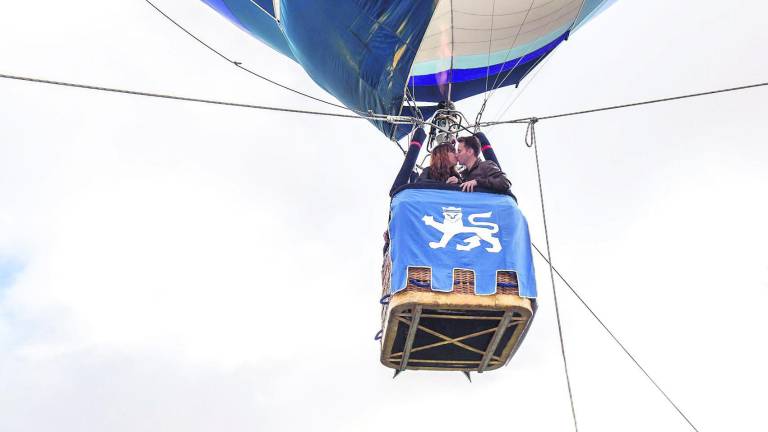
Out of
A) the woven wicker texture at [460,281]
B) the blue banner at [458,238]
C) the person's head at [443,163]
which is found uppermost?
the person's head at [443,163]

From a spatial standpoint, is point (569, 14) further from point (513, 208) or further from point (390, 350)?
point (390, 350)

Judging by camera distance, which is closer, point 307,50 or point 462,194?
point 462,194

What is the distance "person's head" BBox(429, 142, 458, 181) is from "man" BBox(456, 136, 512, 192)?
0.06 metres

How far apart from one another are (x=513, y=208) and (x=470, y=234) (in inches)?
13.4

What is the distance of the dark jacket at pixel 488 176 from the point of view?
426 cm

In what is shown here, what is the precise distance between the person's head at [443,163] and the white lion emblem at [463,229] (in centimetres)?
48

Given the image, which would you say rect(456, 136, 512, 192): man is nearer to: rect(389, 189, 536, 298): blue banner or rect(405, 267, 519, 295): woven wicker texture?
rect(389, 189, 536, 298): blue banner

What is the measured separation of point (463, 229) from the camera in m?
4.09

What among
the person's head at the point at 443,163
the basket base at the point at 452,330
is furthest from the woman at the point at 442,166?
the basket base at the point at 452,330

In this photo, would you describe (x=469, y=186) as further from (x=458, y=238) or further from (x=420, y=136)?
(x=420, y=136)

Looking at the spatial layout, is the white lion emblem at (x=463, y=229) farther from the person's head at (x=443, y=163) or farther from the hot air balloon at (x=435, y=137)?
the person's head at (x=443, y=163)

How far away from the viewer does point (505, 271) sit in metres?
3.97

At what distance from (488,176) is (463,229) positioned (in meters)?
0.43

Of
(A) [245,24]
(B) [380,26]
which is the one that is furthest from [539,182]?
(A) [245,24]
